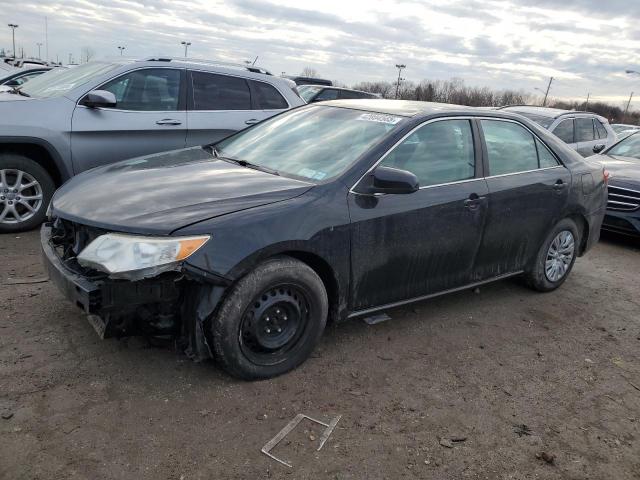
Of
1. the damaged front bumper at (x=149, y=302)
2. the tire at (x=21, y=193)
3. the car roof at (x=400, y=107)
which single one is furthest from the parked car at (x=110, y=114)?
the damaged front bumper at (x=149, y=302)

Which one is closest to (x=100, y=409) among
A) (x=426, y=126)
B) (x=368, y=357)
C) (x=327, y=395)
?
(x=327, y=395)

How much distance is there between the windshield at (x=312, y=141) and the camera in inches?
146

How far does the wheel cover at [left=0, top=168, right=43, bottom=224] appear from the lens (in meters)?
5.35

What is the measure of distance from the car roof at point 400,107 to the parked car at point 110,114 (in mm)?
2245

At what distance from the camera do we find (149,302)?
9.44ft

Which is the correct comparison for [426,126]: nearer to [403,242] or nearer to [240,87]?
[403,242]

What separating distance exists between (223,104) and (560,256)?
4054mm

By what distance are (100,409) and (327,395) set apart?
1.23 meters

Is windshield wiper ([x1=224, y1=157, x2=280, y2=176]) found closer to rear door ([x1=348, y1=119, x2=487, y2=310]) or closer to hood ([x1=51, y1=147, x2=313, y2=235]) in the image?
hood ([x1=51, y1=147, x2=313, y2=235])

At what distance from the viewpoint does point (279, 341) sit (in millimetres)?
3303

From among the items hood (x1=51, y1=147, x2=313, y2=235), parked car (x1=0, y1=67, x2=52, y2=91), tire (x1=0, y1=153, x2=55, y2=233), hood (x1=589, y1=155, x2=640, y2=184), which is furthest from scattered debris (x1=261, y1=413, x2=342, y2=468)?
parked car (x1=0, y1=67, x2=52, y2=91)

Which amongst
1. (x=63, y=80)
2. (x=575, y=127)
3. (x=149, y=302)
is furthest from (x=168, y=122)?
(x=575, y=127)

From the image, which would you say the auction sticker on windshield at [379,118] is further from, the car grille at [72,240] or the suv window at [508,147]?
the car grille at [72,240]

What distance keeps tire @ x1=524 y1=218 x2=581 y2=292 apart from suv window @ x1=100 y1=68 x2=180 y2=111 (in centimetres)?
414
